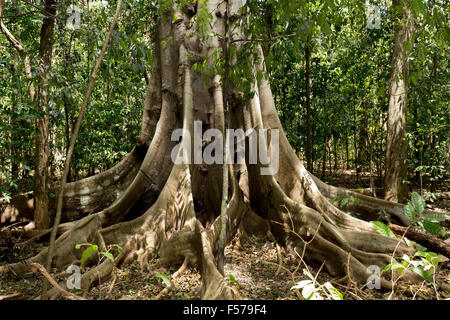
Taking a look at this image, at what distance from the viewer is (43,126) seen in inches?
150

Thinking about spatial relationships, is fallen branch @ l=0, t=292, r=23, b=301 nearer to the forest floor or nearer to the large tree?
the forest floor

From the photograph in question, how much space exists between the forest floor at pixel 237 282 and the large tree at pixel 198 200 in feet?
0.36

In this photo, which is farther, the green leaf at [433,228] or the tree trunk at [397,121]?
the tree trunk at [397,121]

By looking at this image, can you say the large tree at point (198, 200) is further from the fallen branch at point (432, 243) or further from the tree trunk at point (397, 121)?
the tree trunk at point (397, 121)

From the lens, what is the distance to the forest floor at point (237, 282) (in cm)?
252

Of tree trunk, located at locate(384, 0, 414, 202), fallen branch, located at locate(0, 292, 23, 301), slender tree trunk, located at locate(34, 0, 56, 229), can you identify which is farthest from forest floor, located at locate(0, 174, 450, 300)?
tree trunk, located at locate(384, 0, 414, 202)

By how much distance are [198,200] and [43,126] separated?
218cm

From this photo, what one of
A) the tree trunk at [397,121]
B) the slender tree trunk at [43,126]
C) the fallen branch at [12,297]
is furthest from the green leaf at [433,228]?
the slender tree trunk at [43,126]

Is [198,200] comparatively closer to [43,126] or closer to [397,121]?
[43,126]

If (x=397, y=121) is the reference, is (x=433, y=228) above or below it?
below

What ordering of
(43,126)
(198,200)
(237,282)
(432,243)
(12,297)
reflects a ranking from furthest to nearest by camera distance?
(198,200), (43,126), (432,243), (237,282), (12,297)

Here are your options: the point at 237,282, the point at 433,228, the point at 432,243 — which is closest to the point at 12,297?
the point at 237,282

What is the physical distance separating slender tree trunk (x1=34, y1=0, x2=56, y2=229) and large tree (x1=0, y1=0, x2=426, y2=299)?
0.41 metres
